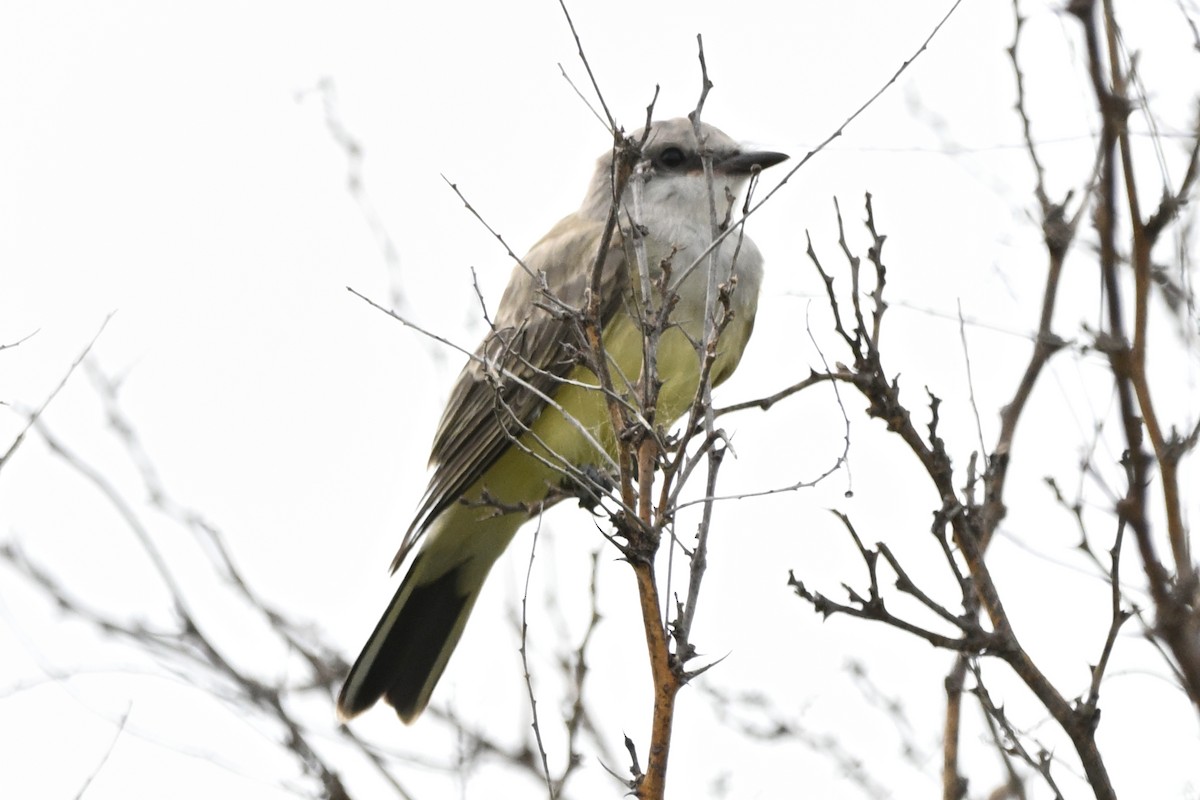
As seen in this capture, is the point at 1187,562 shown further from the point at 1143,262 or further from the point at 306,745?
the point at 306,745

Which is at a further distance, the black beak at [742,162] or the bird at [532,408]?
the black beak at [742,162]

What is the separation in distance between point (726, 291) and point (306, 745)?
6.29 ft

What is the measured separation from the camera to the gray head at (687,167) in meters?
6.13

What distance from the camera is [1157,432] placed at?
9.01 ft

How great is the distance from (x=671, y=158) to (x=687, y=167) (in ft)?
0.27

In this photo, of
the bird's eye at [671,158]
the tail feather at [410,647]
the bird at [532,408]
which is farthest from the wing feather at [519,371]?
the tail feather at [410,647]

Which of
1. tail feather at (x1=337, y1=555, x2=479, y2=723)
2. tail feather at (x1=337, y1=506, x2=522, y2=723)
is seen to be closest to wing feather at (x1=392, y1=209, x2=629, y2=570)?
tail feather at (x1=337, y1=506, x2=522, y2=723)

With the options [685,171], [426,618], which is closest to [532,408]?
[426,618]

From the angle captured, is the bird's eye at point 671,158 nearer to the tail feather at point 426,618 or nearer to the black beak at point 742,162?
the black beak at point 742,162

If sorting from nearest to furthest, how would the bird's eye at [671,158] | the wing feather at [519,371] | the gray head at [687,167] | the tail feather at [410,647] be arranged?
the wing feather at [519,371] → the tail feather at [410,647] → the gray head at [687,167] → the bird's eye at [671,158]

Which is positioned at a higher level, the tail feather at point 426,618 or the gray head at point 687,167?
the gray head at point 687,167

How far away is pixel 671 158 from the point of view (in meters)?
6.37

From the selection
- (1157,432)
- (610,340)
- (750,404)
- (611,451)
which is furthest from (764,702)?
(1157,432)

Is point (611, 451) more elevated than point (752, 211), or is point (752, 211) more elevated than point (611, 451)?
point (611, 451)
